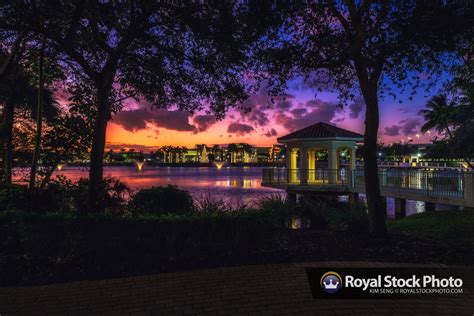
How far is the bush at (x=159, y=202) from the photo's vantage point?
9156 millimetres

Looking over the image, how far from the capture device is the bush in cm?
916

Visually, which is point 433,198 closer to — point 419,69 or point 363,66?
point 419,69

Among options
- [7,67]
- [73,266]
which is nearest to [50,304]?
[73,266]

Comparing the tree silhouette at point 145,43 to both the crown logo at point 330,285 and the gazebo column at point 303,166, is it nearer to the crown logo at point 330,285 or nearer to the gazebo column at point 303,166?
the crown logo at point 330,285

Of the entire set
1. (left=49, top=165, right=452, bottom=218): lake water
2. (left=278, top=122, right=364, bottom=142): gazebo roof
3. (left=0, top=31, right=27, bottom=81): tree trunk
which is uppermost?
(left=0, top=31, right=27, bottom=81): tree trunk

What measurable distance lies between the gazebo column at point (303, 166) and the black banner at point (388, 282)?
18.0 metres

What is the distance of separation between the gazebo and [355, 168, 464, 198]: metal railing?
1.66 metres

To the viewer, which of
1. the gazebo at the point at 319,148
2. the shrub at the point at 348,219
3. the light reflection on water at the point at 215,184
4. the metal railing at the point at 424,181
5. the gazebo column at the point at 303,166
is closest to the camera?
the shrub at the point at 348,219

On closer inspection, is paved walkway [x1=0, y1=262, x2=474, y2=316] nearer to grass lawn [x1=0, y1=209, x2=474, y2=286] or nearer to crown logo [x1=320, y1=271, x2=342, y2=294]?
crown logo [x1=320, y1=271, x2=342, y2=294]

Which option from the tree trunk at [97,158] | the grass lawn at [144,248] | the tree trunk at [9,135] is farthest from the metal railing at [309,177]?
the tree trunk at [97,158]

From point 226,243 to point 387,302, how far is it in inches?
121

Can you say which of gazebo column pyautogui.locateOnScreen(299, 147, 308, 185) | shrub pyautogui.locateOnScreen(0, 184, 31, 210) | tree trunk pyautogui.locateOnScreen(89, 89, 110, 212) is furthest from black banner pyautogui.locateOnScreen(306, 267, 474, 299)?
gazebo column pyautogui.locateOnScreen(299, 147, 308, 185)

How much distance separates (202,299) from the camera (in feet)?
15.0

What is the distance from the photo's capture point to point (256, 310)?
13.9ft
